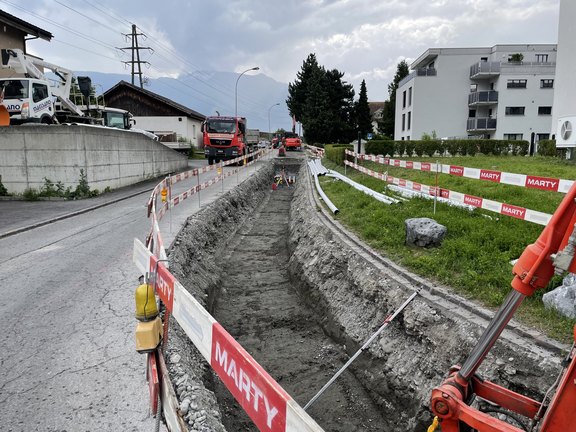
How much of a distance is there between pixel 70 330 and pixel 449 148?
2036 centimetres

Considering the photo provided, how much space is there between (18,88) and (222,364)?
60.2 ft

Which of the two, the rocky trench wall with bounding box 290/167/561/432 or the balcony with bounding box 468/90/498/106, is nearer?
the rocky trench wall with bounding box 290/167/561/432

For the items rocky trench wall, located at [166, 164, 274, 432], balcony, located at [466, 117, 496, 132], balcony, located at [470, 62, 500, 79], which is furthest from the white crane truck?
balcony, located at [470, 62, 500, 79]

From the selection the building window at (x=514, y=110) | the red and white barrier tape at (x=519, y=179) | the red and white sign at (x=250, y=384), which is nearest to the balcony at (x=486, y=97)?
the building window at (x=514, y=110)

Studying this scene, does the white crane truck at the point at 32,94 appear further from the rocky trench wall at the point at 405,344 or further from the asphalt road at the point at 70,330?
the rocky trench wall at the point at 405,344

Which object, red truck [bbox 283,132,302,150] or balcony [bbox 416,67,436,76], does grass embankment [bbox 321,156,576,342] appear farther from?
red truck [bbox 283,132,302,150]

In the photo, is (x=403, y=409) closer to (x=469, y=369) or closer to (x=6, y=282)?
(x=469, y=369)

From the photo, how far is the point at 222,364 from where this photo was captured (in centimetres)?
236

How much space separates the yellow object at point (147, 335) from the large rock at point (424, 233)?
4.82 metres

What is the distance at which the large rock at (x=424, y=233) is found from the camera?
6.90m

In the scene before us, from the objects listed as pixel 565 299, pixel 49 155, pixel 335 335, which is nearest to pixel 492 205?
pixel 565 299

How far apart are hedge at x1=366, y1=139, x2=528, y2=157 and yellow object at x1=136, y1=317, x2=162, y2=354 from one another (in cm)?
1919

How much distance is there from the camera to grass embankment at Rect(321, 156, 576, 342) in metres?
4.90

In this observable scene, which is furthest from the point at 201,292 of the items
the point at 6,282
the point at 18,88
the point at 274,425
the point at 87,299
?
the point at 18,88
